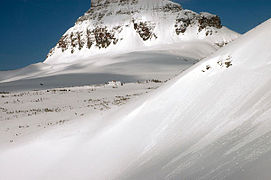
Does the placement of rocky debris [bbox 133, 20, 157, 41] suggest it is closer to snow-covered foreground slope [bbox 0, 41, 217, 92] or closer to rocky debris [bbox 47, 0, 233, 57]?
rocky debris [bbox 47, 0, 233, 57]

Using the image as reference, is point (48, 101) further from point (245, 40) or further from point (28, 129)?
point (245, 40)

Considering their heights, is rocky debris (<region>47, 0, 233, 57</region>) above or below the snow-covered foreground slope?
above

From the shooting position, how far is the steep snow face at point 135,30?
102312mm

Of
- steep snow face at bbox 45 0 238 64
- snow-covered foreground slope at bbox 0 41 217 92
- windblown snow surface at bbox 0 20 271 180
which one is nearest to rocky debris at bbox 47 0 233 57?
steep snow face at bbox 45 0 238 64

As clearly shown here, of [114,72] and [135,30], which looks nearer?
[114,72]

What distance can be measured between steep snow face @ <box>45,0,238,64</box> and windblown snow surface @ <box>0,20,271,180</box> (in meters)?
90.9

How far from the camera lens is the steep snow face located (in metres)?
102

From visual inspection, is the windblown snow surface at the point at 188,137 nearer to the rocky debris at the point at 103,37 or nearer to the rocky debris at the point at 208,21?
the rocky debris at the point at 208,21

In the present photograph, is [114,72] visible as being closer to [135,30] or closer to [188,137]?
[188,137]

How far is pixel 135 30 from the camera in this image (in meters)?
108

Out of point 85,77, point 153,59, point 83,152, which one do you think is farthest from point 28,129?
point 153,59

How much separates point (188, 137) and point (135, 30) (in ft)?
346

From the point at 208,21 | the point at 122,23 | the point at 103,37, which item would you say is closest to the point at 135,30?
the point at 122,23

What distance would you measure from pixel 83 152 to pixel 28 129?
5.64 meters
